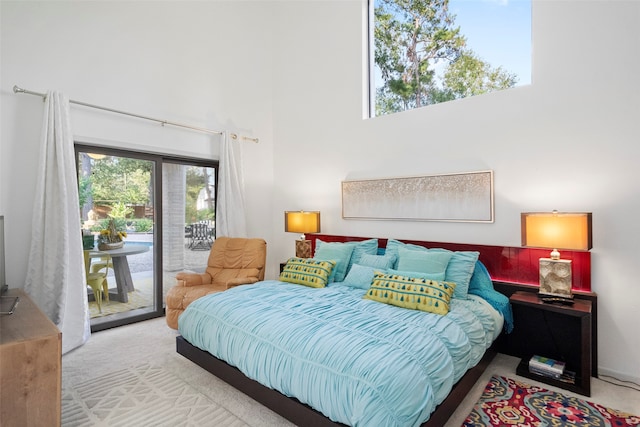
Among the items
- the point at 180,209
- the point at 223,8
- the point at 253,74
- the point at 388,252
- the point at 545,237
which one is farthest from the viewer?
the point at 253,74

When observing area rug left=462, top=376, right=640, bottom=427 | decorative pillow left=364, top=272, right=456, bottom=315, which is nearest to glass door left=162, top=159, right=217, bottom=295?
decorative pillow left=364, top=272, right=456, bottom=315

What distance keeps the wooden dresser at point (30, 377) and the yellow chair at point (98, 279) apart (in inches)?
68.2

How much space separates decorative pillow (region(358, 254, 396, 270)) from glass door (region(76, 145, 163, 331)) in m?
2.46

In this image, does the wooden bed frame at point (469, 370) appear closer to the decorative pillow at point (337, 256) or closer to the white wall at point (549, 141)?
the white wall at point (549, 141)

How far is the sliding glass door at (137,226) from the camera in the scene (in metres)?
3.48

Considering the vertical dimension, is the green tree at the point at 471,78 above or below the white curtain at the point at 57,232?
above

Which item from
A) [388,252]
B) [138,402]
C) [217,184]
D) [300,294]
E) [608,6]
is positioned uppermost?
[608,6]

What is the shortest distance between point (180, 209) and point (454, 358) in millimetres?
3457

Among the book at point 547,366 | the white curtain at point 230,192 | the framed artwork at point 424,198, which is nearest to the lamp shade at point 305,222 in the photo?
the framed artwork at point 424,198

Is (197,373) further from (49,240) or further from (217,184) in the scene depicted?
(217,184)

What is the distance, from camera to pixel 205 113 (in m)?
4.25

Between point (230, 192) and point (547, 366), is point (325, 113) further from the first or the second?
point (547, 366)

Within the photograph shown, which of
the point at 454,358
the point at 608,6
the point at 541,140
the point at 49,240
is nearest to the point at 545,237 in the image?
the point at 541,140

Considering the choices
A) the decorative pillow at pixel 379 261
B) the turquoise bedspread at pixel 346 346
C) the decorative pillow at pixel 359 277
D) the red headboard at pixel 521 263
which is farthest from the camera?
the decorative pillow at pixel 379 261
